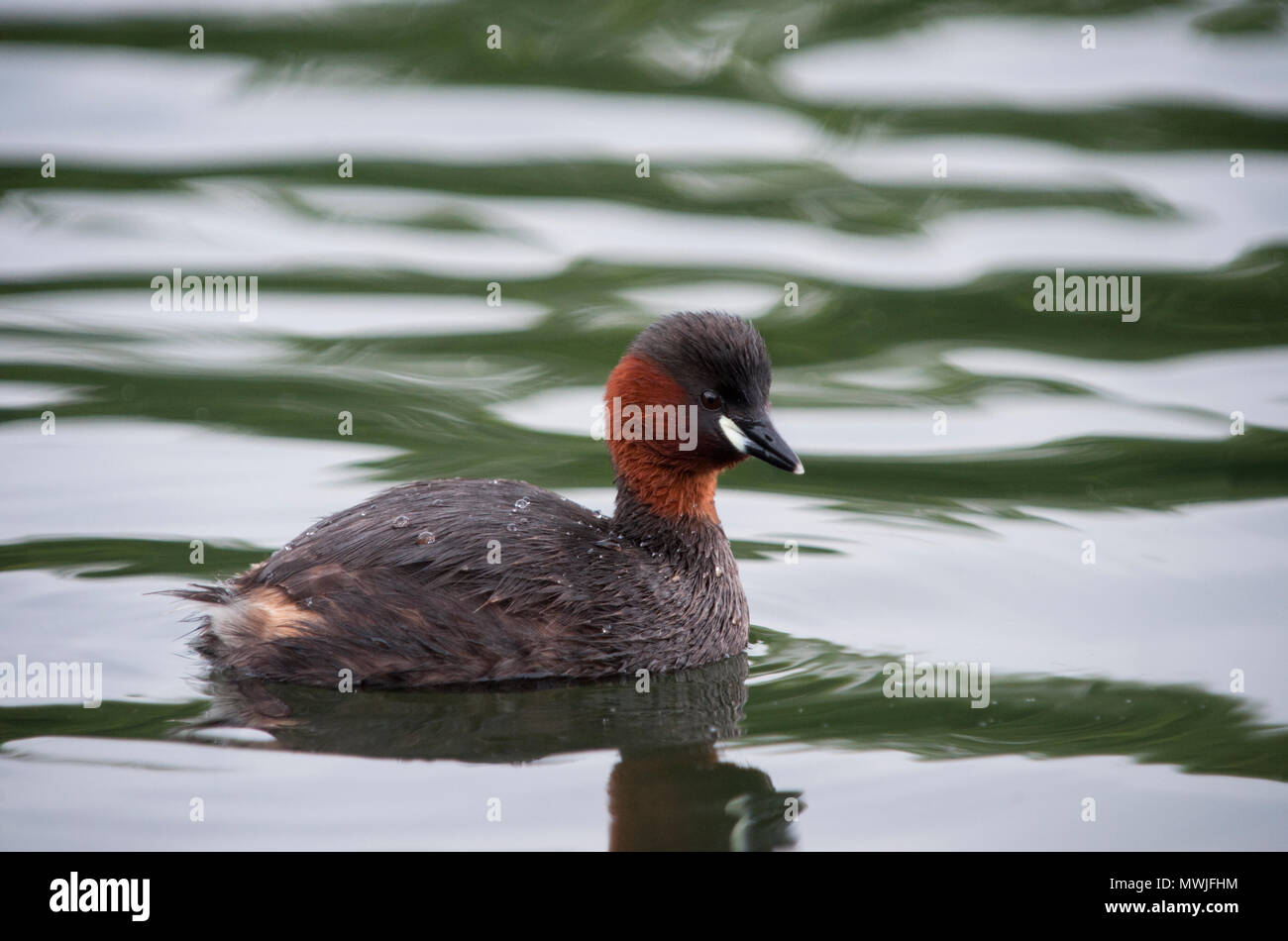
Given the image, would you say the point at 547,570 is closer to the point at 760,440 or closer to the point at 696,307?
the point at 760,440

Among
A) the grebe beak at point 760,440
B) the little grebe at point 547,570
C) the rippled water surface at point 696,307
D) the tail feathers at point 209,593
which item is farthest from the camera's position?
the grebe beak at point 760,440

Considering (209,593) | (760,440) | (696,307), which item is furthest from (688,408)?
(696,307)

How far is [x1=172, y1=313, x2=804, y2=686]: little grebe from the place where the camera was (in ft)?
23.0

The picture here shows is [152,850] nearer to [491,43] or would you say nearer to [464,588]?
[464,588]

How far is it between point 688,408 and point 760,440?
1.11 feet

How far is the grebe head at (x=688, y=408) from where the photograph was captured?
294 inches

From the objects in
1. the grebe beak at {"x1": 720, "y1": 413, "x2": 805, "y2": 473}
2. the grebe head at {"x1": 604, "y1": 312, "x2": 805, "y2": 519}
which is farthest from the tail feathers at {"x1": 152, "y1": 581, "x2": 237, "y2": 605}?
the grebe beak at {"x1": 720, "y1": 413, "x2": 805, "y2": 473}

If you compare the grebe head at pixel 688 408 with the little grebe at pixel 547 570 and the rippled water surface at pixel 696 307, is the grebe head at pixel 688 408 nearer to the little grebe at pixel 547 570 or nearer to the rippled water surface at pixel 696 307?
the little grebe at pixel 547 570

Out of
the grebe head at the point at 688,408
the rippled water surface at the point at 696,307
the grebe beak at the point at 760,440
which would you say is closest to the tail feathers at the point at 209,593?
the rippled water surface at the point at 696,307

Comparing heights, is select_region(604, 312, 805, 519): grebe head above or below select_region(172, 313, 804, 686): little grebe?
above

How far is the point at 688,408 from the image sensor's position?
754cm

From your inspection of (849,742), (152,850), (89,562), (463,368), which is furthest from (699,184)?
(152,850)

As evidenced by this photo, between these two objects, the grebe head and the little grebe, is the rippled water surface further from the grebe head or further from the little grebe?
the grebe head

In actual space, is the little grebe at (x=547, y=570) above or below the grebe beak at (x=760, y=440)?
below
